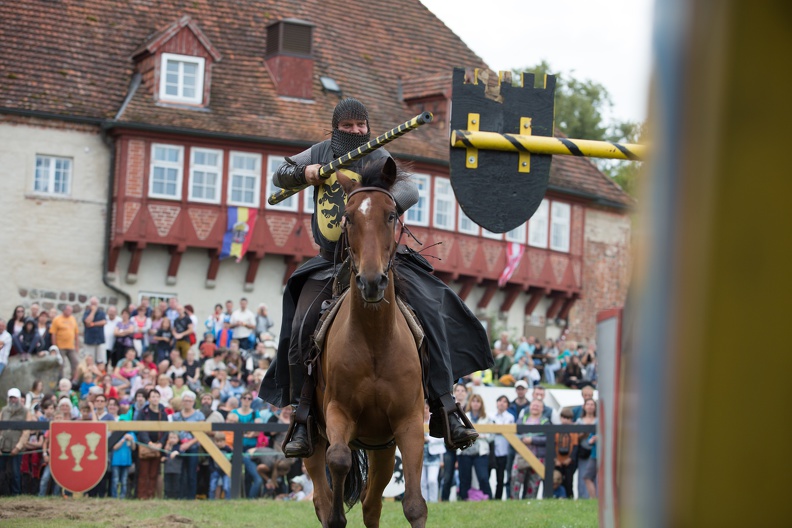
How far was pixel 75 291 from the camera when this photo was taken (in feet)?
128

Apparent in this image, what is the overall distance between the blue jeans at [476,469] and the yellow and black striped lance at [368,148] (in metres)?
8.92

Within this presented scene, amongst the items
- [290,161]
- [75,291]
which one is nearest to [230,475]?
[290,161]

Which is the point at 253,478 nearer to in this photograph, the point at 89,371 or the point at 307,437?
the point at 89,371

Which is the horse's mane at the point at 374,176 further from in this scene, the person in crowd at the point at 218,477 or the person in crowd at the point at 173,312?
the person in crowd at the point at 173,312

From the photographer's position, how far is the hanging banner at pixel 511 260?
45938 mm

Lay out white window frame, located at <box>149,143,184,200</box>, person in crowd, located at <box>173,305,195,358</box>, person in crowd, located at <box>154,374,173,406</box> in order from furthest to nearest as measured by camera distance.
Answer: white window frame, located at <box>149,143,184,200</box>, person in crowd, located at <box>173,305,195,358</box>, person in crowd, located at <box>154,374,173,406</box>

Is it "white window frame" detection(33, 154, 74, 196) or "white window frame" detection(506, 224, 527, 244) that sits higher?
"white window frame" detection(33, 154, 74, 196)

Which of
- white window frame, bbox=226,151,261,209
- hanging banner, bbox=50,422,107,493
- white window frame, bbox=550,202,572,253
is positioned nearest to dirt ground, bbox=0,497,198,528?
hanging banner, bbox=50,422,107,493

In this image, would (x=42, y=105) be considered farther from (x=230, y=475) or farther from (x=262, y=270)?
(x=230, y=475)

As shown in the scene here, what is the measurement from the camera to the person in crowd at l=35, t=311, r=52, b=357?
1060 inches

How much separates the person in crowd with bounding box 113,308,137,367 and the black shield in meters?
24.7

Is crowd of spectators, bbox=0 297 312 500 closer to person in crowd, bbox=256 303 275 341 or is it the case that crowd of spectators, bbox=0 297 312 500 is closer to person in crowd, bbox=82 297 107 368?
person in crowd, bbox=82 297 107 368

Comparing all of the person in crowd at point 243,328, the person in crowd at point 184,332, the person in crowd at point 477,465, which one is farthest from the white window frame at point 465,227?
the person in crowd at point 477,465

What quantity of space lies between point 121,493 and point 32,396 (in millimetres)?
4334
